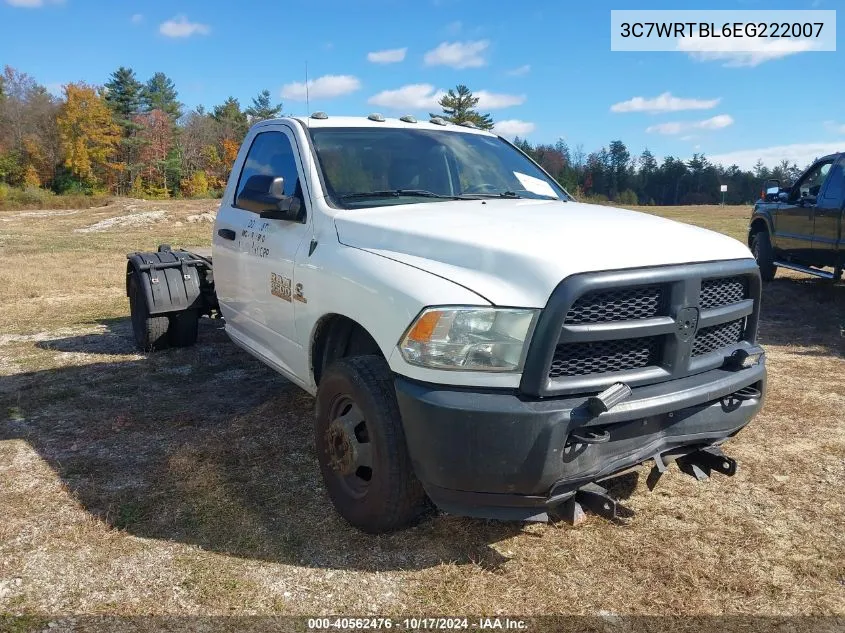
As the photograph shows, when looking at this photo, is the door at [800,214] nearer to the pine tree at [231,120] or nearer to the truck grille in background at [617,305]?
the truck grille in background at [617,305]

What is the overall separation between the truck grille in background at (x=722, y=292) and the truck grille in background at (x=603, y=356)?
12.5 inches

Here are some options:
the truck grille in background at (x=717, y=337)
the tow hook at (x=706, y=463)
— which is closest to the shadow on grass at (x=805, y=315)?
the truck grille in background at (x=717, y=337)

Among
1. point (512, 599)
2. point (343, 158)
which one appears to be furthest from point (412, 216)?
point (512, 599)

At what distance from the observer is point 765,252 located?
426 inches

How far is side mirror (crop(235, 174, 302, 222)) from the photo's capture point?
142 inches

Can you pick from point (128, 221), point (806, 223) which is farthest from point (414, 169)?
point (128, 221)

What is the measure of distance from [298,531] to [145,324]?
391 cm

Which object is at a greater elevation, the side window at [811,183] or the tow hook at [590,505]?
the side window at [811,183]

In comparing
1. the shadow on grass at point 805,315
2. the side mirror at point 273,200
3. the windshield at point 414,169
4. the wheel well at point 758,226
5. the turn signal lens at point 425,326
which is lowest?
the shadow on grass at point 805,315

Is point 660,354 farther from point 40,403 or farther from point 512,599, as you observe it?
point 40,403

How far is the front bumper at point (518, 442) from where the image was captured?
241cm

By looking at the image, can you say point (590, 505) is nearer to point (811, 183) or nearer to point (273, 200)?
point (273, 200)

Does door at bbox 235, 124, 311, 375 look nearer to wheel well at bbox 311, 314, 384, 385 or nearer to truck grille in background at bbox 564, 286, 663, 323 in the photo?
wheel well at bbox 311, 314, 384, 385

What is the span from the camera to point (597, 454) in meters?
2.55
